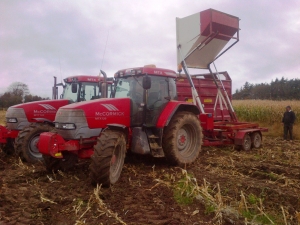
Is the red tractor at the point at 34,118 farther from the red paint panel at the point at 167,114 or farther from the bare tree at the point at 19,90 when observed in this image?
the bare tree at the point at 19,90

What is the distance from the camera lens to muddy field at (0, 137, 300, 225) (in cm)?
372

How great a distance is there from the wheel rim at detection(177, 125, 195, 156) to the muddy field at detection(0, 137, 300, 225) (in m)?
0.43

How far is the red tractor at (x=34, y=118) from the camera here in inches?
280

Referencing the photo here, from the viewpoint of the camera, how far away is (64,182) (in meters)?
5.34

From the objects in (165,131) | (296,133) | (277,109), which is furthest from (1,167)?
(277,109)

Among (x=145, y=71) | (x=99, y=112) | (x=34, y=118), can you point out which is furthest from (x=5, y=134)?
(x=145, y=71)

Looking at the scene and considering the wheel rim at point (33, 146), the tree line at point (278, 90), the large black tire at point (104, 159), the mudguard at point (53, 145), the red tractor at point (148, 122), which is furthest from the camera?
the tree line at point (278, 90)

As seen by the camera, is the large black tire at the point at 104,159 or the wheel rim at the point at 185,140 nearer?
the large black tire at the point at 104,159

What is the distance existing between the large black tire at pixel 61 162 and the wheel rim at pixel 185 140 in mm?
2285

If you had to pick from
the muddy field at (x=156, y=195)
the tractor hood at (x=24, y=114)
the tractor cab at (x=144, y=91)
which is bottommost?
the muddy field at (x=156, y=195)

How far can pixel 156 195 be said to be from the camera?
460cm

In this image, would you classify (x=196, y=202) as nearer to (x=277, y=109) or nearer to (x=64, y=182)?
(x=64, y=182)

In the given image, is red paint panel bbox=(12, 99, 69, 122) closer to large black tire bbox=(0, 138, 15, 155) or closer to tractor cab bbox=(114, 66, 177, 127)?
large black tire bbox=(0, 138, 15, 155)

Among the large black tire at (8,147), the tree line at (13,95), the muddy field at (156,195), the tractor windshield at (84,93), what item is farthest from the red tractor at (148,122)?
the tree line at (13,95)
